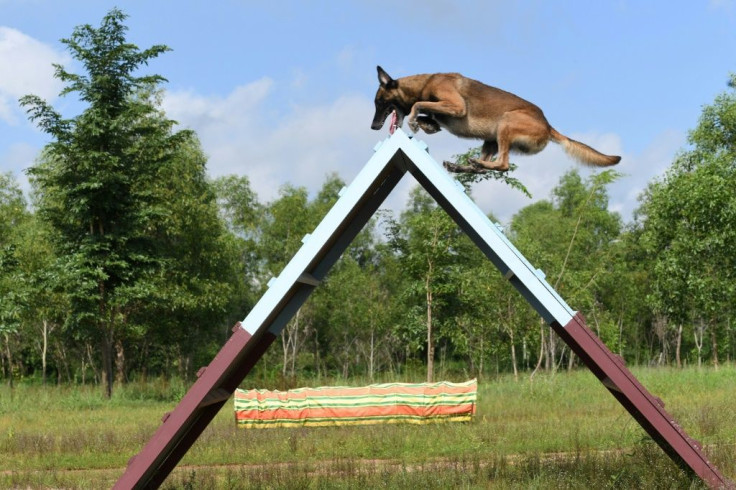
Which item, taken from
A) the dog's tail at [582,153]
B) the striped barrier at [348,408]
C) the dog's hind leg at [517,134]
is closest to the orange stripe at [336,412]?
the striped barrier at [348,408]

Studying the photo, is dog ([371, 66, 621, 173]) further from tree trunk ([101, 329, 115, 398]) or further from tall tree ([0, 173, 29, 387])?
tree trunk ([101, 329, 115, 398])

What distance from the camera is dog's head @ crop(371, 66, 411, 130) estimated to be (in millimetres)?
7898

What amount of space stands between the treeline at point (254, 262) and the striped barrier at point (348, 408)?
28.6 feet

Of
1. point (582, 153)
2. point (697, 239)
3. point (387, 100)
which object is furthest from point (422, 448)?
point (697, 239)

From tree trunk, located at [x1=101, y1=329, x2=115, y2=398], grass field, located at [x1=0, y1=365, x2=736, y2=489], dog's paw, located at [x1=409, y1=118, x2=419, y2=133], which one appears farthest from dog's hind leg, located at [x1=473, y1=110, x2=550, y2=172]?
tree trunk, located at [x1=101, y1=329, x2=115, y2=398]

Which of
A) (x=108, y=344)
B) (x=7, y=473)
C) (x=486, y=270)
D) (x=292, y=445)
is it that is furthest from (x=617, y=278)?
(x=7, y=473)

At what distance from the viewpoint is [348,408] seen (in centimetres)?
1555

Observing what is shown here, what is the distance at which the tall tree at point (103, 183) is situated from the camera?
24.6 m

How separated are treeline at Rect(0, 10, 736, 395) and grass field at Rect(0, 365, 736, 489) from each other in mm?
5956

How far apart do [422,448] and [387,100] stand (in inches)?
262

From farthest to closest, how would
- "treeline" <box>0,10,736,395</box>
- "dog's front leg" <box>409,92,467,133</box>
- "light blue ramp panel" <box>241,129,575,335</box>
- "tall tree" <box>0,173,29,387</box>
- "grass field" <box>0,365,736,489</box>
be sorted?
"treeline" <box>0,10,736,395</box>, "tall tree" <box>0,173,29,387</box>, "grass field" <box>0,365,736,489</box>, "dog's front leg" <box>409,92,467,133</box>, "light blue ramp panel" <box>241,129,575,335</box>

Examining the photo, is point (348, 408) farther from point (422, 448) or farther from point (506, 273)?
point (506, 273)

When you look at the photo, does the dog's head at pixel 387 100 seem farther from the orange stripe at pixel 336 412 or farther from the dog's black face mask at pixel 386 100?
the orange stripe at pixel 336 412

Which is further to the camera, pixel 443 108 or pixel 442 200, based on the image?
pixel 443 108
